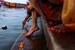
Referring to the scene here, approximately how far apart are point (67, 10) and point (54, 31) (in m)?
0.72

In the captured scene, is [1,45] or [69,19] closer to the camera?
[69,19]

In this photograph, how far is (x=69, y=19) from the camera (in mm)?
1463

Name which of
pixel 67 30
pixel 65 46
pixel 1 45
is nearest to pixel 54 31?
pixel 67 30

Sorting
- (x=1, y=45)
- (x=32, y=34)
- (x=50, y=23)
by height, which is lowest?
(x=1, y=45)

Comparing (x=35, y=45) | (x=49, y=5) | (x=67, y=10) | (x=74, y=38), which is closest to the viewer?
(x=67, y=10)

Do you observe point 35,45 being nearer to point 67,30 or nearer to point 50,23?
point 50,23

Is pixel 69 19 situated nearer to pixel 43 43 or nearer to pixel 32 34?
pixel 43 43

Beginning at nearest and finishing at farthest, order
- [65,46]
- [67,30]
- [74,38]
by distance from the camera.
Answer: [65,46]
[74,38]
[67,30]

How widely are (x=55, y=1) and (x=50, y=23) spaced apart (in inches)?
14.4

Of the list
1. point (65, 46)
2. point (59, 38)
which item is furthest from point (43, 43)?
point (65, 46)

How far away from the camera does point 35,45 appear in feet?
9.04

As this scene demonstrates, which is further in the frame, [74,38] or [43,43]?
[43,43]

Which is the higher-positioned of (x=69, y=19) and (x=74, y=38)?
(x=69, y=19)

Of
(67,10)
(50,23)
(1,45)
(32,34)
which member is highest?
(67,10)
